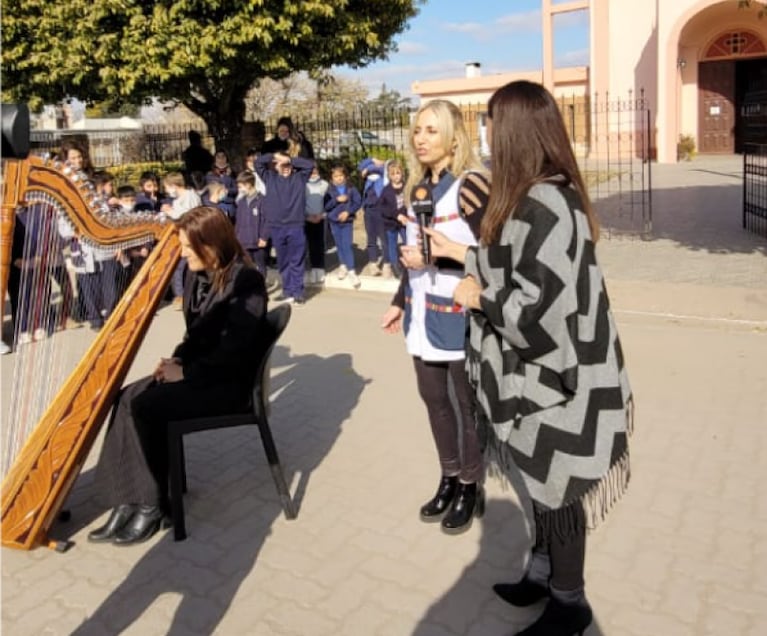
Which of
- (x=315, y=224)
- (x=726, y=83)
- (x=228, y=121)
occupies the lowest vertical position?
(x=315, y=224)

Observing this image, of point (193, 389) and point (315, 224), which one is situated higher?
point (315, 224)

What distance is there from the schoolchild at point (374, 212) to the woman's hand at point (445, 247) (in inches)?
294

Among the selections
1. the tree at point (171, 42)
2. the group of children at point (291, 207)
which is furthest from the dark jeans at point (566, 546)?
the tree at point (171, 42)

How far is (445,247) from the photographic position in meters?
2.85

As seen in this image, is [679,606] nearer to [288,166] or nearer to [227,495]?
[227,495]

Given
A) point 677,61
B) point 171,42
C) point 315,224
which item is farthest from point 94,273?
point 677,61

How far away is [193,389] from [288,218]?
554 cm

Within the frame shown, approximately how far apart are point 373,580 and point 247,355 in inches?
48.9

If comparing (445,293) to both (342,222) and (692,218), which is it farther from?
(692,218)

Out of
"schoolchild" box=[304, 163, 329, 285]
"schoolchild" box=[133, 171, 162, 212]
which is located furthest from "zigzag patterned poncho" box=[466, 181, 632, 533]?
"schoolchild" box=[133, 171, 162, 212]

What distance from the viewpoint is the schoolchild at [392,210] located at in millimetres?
9594

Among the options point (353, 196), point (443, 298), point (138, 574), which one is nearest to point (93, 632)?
point (138, 574)

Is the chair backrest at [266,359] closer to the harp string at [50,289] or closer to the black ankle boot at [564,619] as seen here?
the harp string at [50,289]

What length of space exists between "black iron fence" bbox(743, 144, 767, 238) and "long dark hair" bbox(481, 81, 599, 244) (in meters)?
9.89
